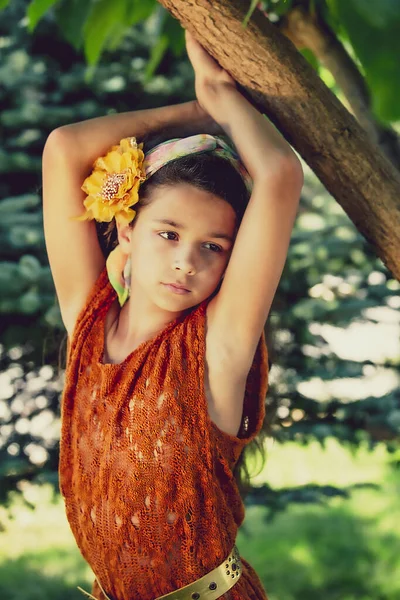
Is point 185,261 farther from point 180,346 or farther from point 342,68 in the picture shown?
point 342,68

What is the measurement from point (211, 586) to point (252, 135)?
2.93 ft

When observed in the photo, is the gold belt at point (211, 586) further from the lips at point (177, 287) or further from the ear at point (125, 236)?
the ear at point (125, 236)

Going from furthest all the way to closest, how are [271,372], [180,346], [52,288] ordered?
1. [52,288]
2. [271,372]
3. [180,346]

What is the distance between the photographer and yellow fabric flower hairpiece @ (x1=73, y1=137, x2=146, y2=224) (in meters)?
1.68

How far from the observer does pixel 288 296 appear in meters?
4.02

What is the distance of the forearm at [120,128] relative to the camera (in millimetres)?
1762

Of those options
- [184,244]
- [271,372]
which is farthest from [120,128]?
[271,372]

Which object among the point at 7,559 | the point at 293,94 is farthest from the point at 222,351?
the point at 7,559

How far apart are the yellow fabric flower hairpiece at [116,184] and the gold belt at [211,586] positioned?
0.74 meters

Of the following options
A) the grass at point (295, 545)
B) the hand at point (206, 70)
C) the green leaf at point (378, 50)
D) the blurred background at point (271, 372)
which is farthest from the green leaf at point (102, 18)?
the grass at point (295, 545)

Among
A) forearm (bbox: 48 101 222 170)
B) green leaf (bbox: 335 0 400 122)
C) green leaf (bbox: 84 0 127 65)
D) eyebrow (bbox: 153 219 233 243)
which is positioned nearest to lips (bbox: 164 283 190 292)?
eyebrow (bbox: 153 219 233 243)

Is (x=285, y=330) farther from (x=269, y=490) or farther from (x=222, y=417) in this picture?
(x=222, y=417)

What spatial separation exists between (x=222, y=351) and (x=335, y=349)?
102 inches

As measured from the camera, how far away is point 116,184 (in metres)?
1.68
